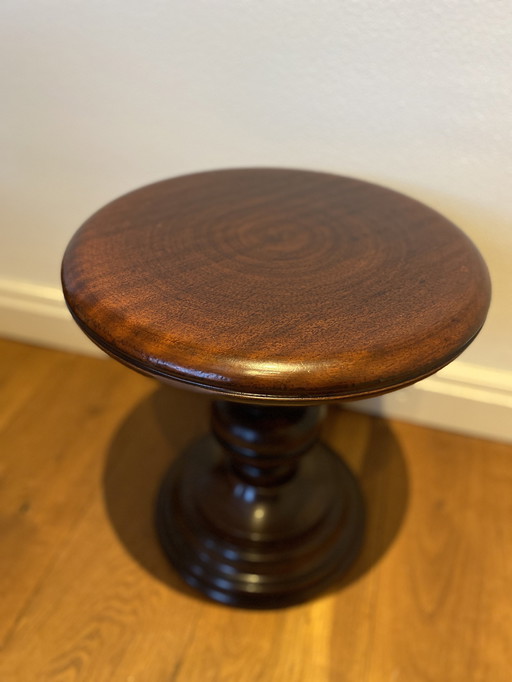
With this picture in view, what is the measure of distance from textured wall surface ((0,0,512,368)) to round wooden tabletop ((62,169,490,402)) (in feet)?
0.46

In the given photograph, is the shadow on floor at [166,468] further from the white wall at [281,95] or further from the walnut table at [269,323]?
the white wall at [281,95]

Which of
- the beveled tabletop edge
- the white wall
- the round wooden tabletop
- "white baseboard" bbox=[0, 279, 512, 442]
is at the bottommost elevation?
"white baseboard" bbox=[0, 279, 512, 442]

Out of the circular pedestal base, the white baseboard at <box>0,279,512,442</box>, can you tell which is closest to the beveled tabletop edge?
the circular pedestal base

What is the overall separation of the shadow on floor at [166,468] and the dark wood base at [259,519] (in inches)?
1.0

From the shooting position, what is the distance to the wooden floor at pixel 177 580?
0.78 metres

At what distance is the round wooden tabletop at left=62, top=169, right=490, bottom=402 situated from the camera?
51 cm

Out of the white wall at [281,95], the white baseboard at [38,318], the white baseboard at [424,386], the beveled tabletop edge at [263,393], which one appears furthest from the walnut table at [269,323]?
the white baseboard at [38,318]

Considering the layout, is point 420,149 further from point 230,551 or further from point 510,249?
point 230,551

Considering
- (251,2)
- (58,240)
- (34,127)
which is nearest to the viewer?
(251,2)

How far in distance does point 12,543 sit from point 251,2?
0.87 meters

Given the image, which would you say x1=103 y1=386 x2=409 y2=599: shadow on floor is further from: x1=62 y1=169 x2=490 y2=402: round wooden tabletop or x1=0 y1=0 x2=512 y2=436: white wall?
x1=62 y1=169 x2=490 y2=402: round wooden tabletop

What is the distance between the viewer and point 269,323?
53 cm

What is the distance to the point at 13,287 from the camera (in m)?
1.22

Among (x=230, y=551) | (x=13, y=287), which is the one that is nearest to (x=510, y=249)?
(x=230, y=551)
